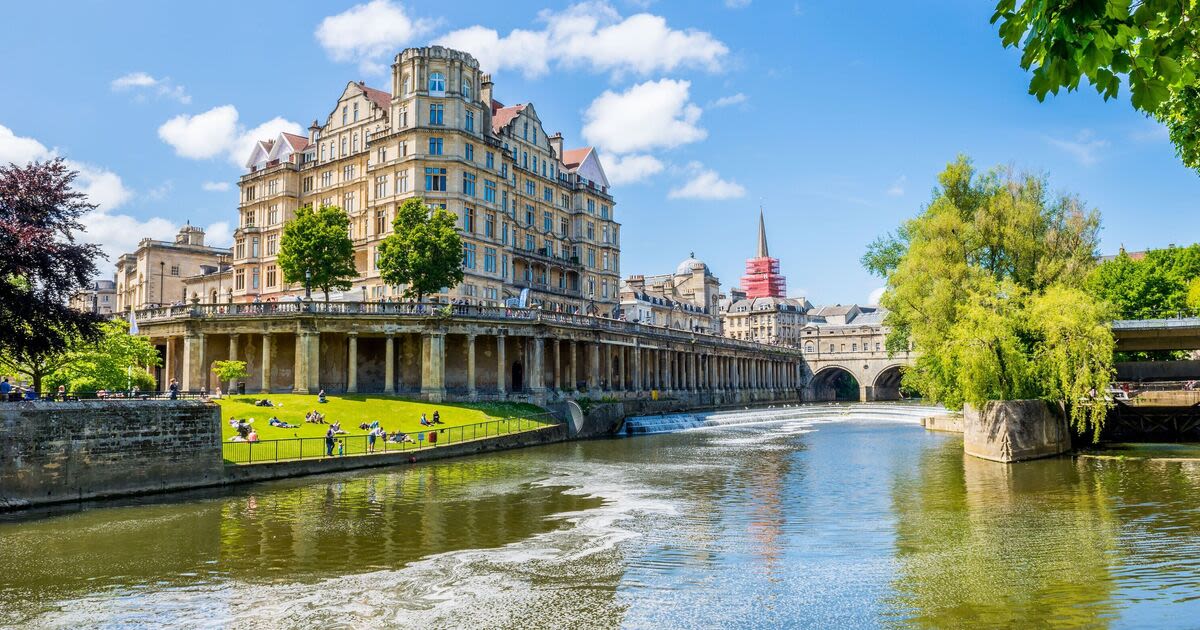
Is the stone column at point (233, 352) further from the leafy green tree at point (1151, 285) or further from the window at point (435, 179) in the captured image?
the leafy green tree at point (1151, 285)

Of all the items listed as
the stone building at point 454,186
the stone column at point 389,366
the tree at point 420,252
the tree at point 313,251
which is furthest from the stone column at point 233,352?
the stone building at point 454,186

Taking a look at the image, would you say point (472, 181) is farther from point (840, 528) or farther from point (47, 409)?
point (840, 528)

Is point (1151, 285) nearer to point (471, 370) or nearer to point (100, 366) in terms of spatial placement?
point (471, 370)

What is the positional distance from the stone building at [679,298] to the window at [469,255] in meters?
53.7

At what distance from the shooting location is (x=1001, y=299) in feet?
138

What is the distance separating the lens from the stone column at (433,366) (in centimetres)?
6059

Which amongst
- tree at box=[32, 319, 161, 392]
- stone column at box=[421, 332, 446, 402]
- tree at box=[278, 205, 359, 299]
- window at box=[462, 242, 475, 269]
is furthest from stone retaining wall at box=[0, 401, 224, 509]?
window at box=[462, 242, 475, 269]

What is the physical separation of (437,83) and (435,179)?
30.5 ft

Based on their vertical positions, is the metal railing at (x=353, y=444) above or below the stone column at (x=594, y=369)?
below

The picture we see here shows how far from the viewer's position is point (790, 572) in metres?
18.1

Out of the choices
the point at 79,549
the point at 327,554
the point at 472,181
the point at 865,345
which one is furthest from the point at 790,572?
the point at 865,345

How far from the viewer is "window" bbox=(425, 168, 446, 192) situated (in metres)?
75.3

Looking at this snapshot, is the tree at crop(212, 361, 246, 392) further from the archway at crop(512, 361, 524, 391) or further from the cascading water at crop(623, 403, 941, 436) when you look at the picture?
Result: the cascading water at crop(623, 403, 941, 436)

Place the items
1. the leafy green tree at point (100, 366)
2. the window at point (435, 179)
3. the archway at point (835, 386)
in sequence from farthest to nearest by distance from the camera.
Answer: the archway at point (835, 386), the window at point (435, 179), the leafy green tree at point (100, 366)
